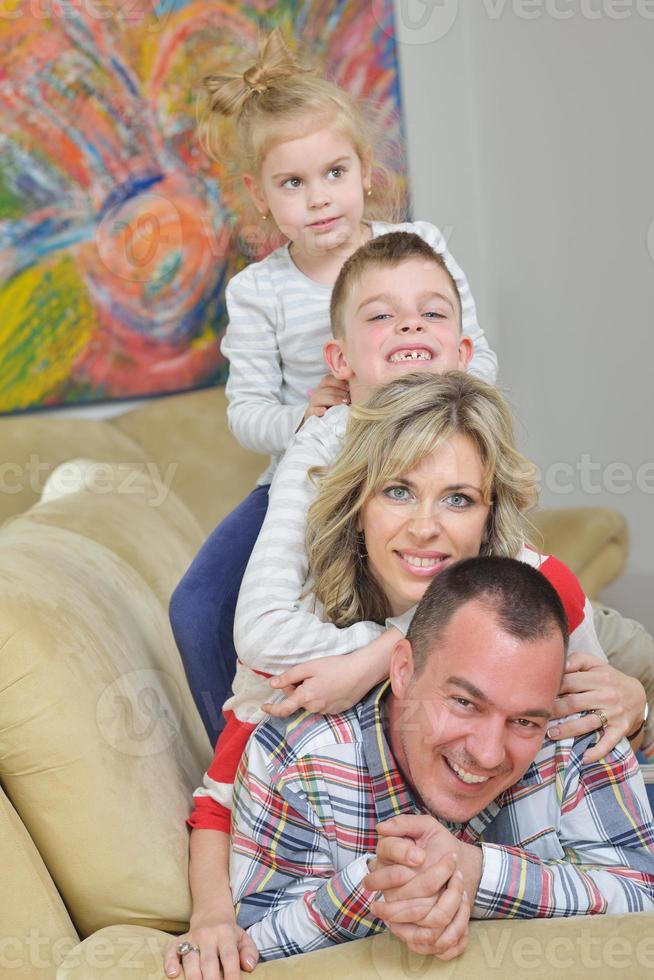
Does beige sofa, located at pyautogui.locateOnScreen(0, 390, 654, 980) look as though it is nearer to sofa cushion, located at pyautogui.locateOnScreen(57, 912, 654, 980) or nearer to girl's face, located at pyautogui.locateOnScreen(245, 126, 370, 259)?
sofa cushion, located at pyautogui.locateOnScreen(57, 912, 654, 980)

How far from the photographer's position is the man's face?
117cm

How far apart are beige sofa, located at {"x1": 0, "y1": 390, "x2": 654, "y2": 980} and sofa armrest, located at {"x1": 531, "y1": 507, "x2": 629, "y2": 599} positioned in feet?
3.85

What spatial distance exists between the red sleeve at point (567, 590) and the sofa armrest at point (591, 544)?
1314mm

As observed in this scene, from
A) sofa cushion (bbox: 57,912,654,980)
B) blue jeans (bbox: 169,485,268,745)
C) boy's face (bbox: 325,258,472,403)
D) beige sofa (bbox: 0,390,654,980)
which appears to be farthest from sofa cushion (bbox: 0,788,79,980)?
boy's face (bbox: 325,258,472,403)

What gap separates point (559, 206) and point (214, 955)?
2.41m

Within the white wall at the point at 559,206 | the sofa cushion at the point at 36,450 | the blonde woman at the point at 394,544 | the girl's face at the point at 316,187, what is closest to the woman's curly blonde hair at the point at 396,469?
the blonde woman at the point at 394,544

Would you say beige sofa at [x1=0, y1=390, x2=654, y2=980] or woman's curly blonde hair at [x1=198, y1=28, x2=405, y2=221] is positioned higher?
woman's curly blonde hair at [x1=198, y1=28, x2=405, y2=221]

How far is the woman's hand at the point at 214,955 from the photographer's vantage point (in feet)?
3.94

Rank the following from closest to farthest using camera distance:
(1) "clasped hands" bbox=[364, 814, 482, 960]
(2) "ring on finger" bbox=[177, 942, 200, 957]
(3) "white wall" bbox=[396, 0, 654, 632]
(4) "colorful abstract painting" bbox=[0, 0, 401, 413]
A: (1) "clasped hands" bbox=[364, 814, 482, 960] < (2) "ring on finger" bbox=[177, 942, 200, 957] < (4) "colorful abstract painting" bbox=[0, 0, 401, 413] < (3) "white wall" bbox=[396, 0, 654, 632]

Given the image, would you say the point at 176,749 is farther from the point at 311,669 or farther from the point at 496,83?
the point at 496,83

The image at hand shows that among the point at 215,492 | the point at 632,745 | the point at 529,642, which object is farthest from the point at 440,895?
the point at 215,492

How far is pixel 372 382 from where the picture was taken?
1554 mm

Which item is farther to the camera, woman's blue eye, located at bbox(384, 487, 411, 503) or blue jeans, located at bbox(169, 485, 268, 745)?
blue jeans, located at bbox(169, 485, 268, 745)

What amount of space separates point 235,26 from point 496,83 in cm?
77
